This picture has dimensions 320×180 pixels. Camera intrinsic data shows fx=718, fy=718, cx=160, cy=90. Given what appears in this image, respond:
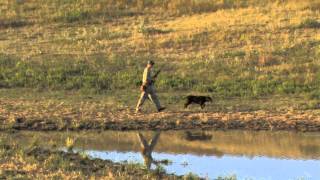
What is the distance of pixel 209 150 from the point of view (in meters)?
16.2

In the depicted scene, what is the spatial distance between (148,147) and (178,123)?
256cm

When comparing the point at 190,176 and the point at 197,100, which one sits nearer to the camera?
the point at 190,176

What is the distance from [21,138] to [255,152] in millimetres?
5614

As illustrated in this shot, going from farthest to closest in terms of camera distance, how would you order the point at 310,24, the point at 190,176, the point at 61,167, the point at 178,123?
the point at 310,24
the point at 178,123
the point at 61,167
the point at 190,176

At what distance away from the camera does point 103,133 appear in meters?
18.2

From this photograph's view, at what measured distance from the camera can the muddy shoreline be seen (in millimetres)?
18609

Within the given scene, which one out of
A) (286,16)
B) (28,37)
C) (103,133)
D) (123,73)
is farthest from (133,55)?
(103,133)

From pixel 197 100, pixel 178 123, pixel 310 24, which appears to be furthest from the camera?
pixel 310 24

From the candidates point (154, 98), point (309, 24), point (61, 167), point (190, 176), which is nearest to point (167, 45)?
point (309, 24)

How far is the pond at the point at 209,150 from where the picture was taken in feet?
46.1

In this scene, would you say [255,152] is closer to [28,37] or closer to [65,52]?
[65,52]

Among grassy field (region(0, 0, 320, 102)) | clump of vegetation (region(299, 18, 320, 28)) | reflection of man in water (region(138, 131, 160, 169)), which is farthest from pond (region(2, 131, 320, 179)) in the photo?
clump of vegetation (region(299, 18, 320, 28))

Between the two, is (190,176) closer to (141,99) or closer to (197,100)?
(141,99)

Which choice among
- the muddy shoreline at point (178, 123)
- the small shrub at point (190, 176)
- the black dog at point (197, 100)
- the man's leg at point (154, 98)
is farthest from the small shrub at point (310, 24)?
the small shrub at point (190, 176)
